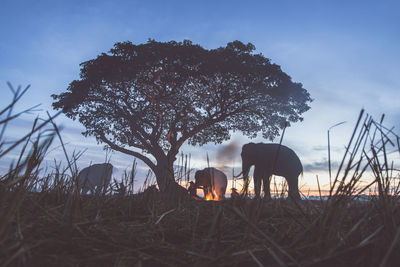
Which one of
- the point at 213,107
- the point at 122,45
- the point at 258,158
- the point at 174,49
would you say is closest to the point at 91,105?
the point at 122,45

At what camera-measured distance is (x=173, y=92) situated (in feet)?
57.5

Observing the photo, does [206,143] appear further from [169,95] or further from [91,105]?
[91,105]

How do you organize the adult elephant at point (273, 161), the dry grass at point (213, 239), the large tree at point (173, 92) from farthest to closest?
1. the large tree at point (173, 92)
2. the adult elephant at point (273, 161)
3. the dry grass at point (213, 239)

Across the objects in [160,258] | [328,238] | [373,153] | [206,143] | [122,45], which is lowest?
[160,258]

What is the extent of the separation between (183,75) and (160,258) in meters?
15.9

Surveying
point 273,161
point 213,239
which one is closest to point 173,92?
point 273,161

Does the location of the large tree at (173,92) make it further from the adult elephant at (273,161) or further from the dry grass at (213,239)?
the dry grass at (213,239)

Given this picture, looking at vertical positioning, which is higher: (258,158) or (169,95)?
(169,95)

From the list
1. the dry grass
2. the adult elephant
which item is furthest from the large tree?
the dry grass

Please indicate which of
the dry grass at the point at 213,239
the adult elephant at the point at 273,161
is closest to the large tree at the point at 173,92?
the adult elephant at the point at 273,161

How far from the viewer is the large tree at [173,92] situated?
16922 millimetres

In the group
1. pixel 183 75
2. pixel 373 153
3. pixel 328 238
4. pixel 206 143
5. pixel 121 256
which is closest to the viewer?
→ pixel 328 238

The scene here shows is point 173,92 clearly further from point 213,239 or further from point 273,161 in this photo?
point 213,239

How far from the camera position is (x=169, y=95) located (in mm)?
17562
